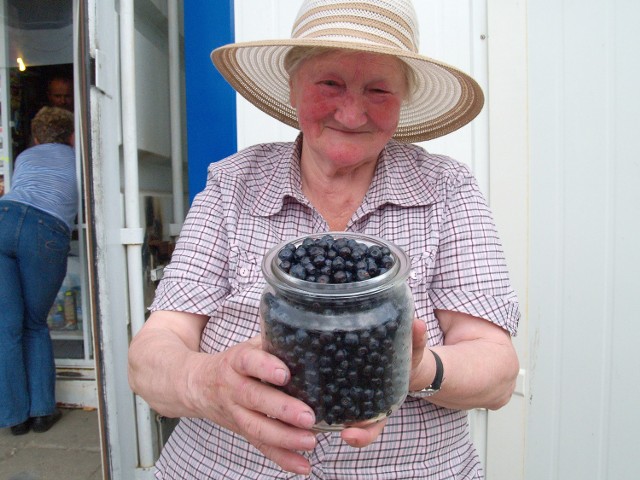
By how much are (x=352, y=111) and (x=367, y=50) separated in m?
0.15

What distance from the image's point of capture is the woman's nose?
1.04m

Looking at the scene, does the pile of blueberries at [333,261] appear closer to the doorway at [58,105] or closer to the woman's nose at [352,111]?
the woman's nose at [352,111]

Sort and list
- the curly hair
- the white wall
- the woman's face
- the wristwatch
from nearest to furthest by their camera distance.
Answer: the wristwatch, the woman's face, the white wall, the curly hair

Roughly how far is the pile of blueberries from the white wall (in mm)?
1032

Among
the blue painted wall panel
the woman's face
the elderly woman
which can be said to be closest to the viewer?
the elderly woman

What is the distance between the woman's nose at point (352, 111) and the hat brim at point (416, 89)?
0.51ft

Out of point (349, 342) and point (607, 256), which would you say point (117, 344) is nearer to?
point (349, 342)

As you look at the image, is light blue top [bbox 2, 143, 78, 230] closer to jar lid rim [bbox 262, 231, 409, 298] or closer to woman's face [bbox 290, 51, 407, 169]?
woman's face [bbox 290, 51, 407, 169]

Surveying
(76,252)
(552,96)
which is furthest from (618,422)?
(76,252)

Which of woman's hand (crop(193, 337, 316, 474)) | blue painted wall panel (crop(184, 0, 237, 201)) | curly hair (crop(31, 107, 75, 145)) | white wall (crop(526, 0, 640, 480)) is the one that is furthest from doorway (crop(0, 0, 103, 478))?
white wall (crop(526, 0, 640, 480))

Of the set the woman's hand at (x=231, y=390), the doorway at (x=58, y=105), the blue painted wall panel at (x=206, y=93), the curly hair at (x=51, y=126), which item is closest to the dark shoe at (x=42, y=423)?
the doorway at (x=58, y=105)

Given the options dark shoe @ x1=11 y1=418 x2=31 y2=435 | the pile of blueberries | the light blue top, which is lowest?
dark shoe @ x1=11 y1=418 x2=31 y2=435

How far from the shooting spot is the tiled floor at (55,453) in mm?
2221

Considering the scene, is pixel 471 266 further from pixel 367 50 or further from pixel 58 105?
pixel 58 105
